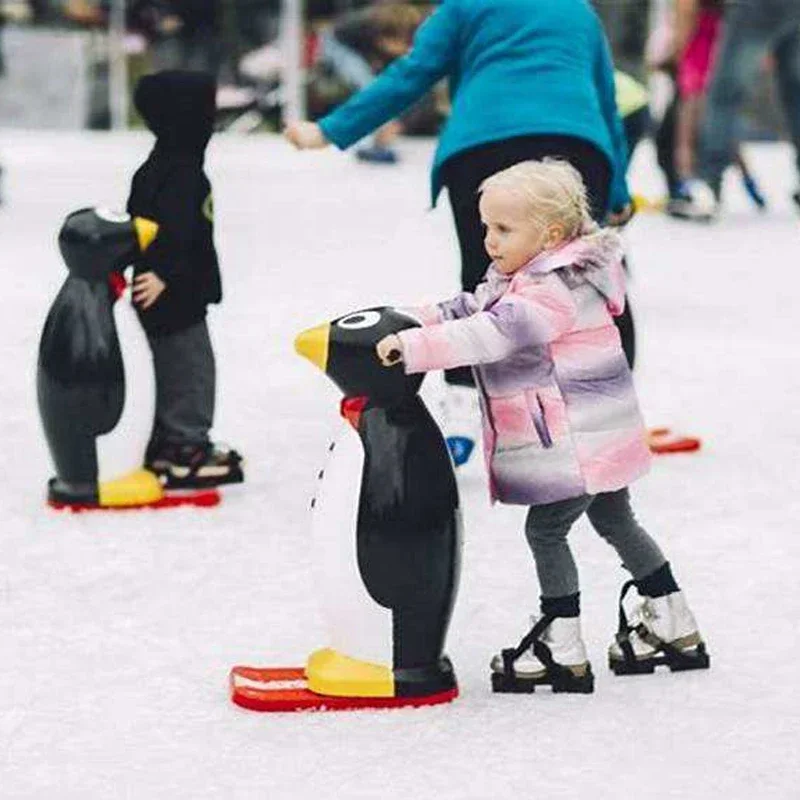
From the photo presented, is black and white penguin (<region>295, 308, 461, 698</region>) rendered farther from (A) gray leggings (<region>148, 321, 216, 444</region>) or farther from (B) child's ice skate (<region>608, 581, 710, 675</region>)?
(A) gray leggings (<region>148, 321, 216, 444</region>)

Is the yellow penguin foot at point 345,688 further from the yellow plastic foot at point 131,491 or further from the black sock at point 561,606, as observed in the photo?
the yellow plastic foot at point 131,491

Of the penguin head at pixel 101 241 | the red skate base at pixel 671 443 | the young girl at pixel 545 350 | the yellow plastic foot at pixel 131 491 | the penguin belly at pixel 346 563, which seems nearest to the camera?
the young girl at pixel 545 350

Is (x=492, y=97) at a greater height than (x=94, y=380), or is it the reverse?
(x=492, y=97)

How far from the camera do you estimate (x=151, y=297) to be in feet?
13.1

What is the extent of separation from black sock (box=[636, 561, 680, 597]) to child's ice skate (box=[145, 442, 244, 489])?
138cm

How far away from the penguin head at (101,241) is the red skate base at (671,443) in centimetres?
140

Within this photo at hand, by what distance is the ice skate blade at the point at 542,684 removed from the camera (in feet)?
9.64

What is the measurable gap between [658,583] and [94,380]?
1.41m

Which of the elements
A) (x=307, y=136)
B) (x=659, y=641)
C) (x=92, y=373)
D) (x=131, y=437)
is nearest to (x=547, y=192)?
(x=659, y=641)

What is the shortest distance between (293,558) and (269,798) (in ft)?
3.97

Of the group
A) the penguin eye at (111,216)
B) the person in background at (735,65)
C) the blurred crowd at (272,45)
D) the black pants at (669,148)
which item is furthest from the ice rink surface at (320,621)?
the blurred crowd at (272,45)

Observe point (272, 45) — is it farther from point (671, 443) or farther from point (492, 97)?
point (492, 97)

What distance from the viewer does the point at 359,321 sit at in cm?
276

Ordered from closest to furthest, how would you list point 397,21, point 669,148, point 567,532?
point 567,532
point 669,148
point 397,21
